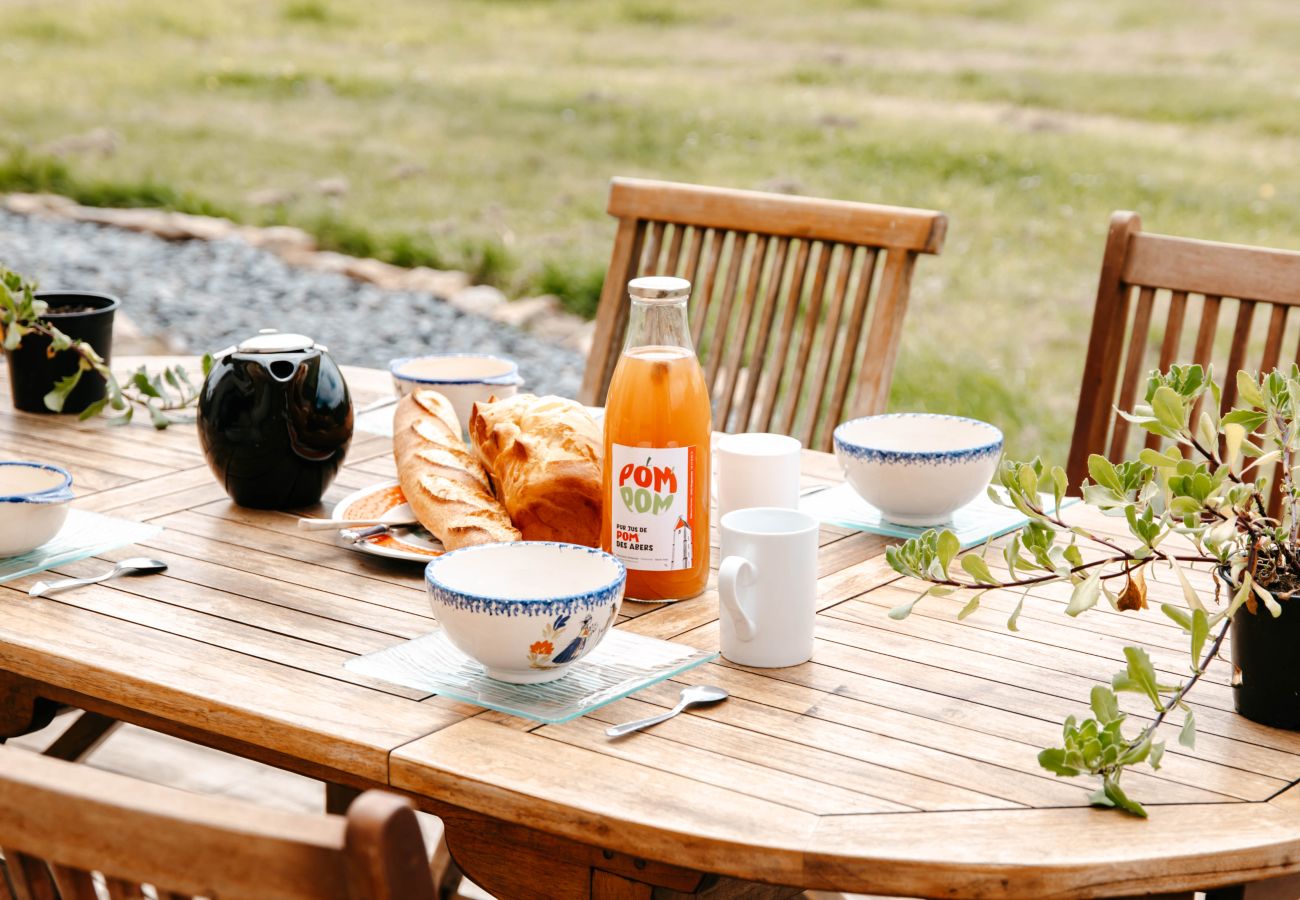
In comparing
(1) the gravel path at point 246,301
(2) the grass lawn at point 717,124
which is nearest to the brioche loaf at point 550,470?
(1) the gravel path at point 246,301

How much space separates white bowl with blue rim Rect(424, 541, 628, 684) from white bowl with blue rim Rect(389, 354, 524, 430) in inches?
20.6

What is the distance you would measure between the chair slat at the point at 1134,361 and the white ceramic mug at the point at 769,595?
0.80 meters

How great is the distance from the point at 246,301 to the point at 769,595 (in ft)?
14.3

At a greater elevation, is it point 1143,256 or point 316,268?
point 1143,256

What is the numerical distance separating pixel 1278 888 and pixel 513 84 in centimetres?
777

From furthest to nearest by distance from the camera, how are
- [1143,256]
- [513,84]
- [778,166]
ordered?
[513,84], [778,166], [1143,256]

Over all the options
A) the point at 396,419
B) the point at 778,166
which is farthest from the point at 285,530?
the point at 778,166

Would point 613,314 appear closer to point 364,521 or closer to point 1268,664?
point 364,521

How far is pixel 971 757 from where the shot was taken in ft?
3.22

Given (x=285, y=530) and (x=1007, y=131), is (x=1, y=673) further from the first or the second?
(x=1007, y=131)

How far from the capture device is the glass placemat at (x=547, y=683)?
1.05m

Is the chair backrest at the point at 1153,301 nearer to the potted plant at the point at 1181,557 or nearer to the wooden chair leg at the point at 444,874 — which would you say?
the potted plant at the point at 1181,557

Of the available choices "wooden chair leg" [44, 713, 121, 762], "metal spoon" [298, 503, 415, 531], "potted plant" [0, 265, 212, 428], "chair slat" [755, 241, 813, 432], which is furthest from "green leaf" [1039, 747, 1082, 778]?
"wooden chair leg" [44, 713, 121, 762]

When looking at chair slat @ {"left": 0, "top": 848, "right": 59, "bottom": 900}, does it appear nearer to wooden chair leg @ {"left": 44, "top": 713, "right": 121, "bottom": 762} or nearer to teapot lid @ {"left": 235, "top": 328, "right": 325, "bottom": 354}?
teapot lid @ {"left": 235, "top": 328, "right": 325, "bottom": 354}
